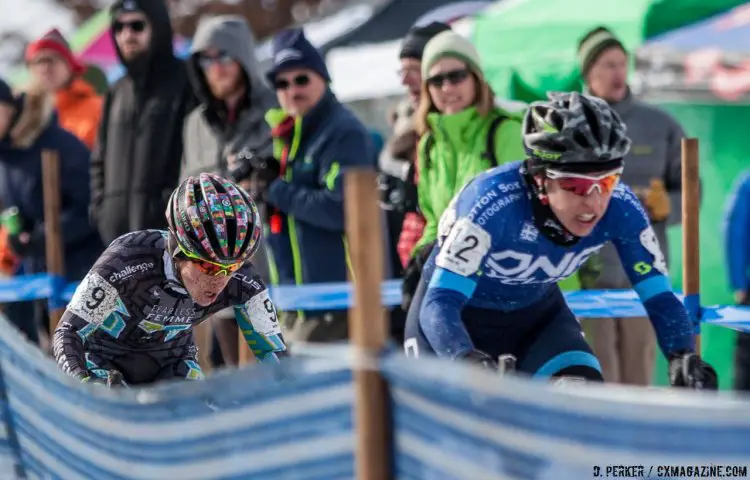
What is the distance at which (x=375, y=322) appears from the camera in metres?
2.99

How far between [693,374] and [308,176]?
3.00 metres

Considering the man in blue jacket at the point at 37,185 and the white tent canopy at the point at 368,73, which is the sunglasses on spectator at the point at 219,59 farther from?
the white tent canopy at the point at 368,73

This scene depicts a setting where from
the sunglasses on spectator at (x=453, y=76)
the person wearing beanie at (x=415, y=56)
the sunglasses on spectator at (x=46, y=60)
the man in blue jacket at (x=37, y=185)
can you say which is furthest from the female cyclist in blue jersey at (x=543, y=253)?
the sunglasses on spectator at (x=46, y=60)

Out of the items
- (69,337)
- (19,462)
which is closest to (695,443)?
(69,337)

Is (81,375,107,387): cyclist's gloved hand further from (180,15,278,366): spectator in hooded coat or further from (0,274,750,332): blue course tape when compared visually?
(180,15,278,366): spectator in hooded coat

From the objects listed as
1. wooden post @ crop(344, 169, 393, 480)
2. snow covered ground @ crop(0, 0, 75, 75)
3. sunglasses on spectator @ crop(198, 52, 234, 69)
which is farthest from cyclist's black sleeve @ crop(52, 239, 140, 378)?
snow covered ground @ crop(0, 0, 75, 75)

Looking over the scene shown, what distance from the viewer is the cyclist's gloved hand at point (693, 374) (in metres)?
4.36

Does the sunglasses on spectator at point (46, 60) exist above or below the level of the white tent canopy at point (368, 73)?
above

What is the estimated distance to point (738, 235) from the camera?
7664 mm

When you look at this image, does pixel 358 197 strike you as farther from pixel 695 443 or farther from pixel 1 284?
pixel 1 284

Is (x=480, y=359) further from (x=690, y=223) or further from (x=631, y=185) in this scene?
(x=631, y=185)

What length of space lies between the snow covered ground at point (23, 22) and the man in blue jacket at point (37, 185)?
12.1 metres

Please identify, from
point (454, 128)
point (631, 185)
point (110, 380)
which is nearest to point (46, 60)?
point (454, 128)

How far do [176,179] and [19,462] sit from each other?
3.26 m
